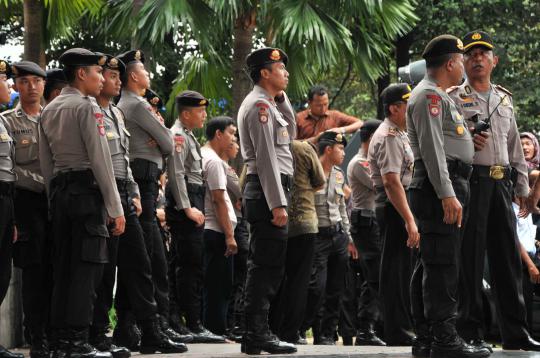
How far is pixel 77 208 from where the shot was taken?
6.98m

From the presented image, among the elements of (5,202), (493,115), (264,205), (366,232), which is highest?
(493,115)

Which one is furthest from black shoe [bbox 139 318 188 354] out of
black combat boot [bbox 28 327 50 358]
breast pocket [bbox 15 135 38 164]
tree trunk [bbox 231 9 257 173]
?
tree trunk [bbox 231 9 257 173]

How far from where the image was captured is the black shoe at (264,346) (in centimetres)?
751

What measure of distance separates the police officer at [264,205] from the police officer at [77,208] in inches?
39.5

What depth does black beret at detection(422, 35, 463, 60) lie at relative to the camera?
7.31 metres

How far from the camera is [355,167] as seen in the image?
33.4ft

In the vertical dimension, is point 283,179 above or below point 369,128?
below

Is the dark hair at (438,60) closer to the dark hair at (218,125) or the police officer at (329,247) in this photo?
the police officer at (329,247)

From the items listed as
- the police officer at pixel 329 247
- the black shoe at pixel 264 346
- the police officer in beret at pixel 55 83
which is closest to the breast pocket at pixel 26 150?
the police officer in beret at pixel 55 83

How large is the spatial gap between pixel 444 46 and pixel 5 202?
2876mm

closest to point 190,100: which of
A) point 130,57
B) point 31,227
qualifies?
point 130,57

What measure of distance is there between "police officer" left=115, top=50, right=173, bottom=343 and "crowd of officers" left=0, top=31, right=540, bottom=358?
0.01m

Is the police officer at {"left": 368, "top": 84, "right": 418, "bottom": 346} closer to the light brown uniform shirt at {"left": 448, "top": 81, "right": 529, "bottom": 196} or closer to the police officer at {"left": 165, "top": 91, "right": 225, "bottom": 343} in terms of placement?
the light brown uniform shirt at {"left": 448, "top": 81, "right": 529, "bottom": 196}

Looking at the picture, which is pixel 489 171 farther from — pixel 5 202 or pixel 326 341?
pixel 326 341
